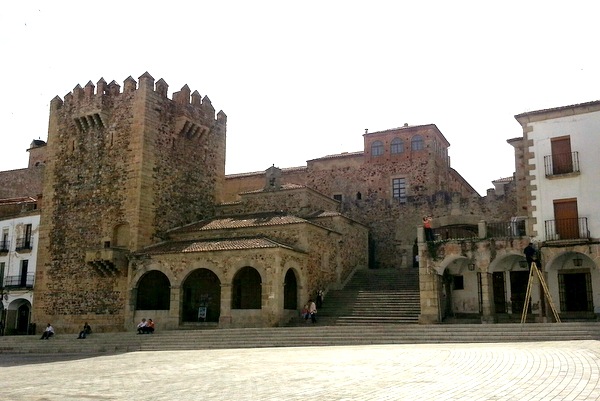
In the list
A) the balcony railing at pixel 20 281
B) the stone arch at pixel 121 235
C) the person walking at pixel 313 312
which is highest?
the stone arch at pixel 121 235

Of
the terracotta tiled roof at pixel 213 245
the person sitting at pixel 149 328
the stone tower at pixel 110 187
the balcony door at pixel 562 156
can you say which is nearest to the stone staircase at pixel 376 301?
the terracotta tiled roof at pixel 213 245

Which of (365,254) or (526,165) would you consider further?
(365,254)

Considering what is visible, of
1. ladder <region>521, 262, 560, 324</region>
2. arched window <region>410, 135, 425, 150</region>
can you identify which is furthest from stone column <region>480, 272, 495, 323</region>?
arched window <region>410, 135, 425, 150</region>

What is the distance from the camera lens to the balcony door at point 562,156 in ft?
73.8

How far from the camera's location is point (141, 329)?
990 inches

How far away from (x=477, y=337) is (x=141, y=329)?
14.0m

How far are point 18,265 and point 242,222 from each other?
16806 mm

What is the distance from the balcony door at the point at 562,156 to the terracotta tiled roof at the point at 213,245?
11095 mm

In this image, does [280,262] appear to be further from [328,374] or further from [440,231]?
[328,374]

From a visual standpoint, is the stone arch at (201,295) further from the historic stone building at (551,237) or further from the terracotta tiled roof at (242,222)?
the historic stone building at (551,237)

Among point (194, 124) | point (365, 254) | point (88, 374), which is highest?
point (194, 124)

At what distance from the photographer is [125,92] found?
31766 millimetres

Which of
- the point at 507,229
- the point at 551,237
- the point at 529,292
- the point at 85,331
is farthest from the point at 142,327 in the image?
the point at 551,237

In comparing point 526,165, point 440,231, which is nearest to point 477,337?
point 526,165
